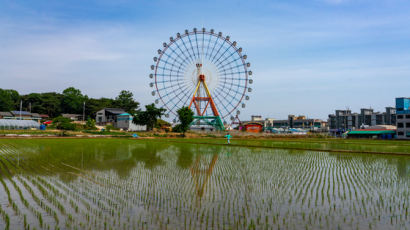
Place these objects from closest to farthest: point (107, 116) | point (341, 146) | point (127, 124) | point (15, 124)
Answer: point (341, 146)
point (15, 124)
point (127, 124)
point (107, 116)

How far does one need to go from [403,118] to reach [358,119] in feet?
185

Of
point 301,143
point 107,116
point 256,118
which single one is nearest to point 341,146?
point 301,143

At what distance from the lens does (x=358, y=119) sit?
392ft

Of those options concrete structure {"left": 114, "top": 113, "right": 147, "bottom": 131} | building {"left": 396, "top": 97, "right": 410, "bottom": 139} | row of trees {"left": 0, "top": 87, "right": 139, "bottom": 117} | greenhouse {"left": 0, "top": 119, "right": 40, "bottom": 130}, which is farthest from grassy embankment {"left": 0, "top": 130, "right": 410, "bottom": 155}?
row of trees {"left": 0, "top": 87, "right": 139, "bottom": 117}

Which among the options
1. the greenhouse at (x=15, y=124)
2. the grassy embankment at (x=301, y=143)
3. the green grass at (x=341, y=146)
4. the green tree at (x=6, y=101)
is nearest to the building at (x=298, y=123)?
the grassy embankment at (x=301, y=143)

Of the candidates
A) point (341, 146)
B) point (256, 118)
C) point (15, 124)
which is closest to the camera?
point (341, 146)

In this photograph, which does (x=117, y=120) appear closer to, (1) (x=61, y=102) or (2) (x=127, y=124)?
(2) (x=127, y=124)

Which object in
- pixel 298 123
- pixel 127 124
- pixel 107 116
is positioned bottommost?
pixel 127 124

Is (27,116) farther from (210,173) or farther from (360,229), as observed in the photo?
(360,229)

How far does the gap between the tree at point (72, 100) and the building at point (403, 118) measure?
299 ft

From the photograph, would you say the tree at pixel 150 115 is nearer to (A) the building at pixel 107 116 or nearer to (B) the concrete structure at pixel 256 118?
(A) the building at pixel 107 116

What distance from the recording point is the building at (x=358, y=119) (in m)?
107

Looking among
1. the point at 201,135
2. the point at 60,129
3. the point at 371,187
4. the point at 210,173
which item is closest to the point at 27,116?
the point at 60,129

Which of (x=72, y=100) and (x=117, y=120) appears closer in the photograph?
(x=117, y=120)
